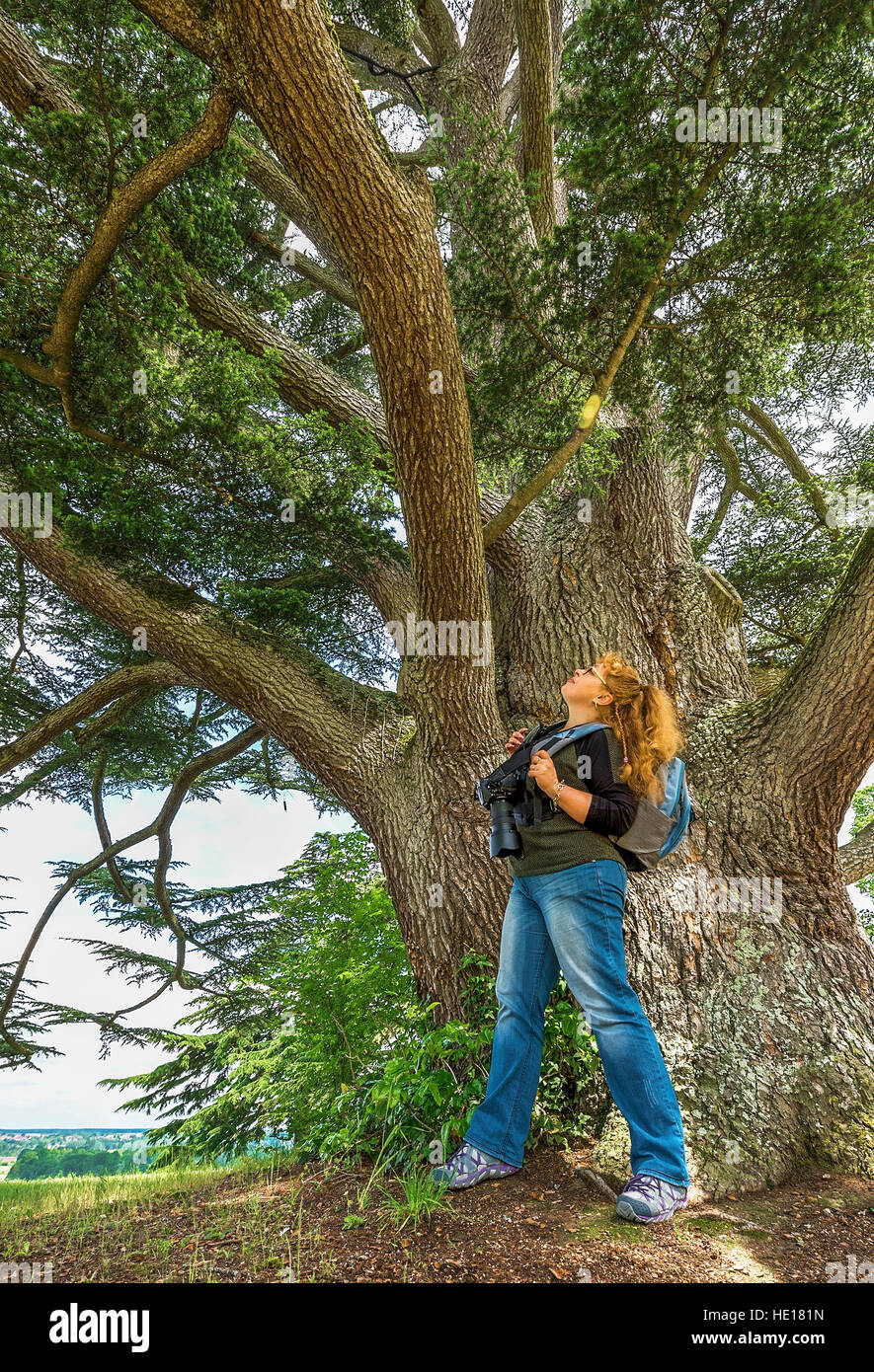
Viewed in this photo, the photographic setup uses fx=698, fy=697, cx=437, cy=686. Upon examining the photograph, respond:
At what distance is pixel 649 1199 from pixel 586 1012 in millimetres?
619

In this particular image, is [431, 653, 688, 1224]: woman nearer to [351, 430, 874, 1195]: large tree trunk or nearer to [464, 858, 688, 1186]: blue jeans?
[464, 858, 688, 1186]: blue jeans

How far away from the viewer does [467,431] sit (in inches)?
142

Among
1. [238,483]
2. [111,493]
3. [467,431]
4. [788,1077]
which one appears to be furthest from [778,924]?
[111,493]

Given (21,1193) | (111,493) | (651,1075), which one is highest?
(111,493)

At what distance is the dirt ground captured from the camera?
209 centimetres

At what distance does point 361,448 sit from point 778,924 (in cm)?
364

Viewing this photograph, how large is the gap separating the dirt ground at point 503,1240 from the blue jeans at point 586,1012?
21cm

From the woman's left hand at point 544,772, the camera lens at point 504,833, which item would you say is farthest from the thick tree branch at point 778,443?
the camera lens at point 504,833

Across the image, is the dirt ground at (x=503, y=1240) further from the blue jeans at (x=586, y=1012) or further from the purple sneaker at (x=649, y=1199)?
the blue jeans at (x=586, y=1012)

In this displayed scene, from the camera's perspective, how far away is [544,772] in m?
2.66

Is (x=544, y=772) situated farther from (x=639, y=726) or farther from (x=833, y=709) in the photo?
(x=833, y=709)

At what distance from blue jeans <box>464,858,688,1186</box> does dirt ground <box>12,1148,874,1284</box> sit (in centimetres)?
21

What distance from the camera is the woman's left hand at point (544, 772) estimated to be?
2.62 meters

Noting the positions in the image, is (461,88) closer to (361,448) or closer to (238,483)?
(361,448)
